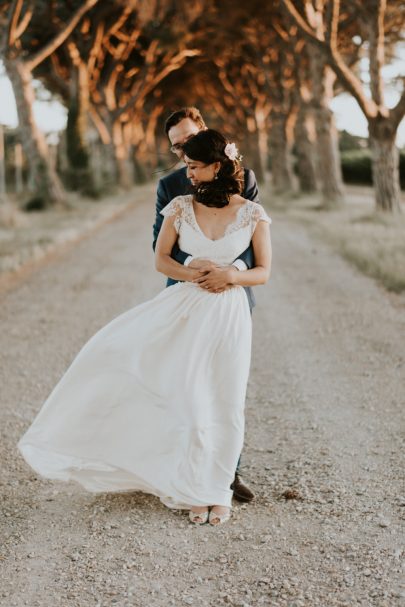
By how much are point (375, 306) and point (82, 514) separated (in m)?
Answer: 6.07

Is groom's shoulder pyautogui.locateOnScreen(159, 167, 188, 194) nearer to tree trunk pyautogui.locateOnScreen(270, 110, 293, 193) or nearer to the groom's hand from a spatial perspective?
the groom's hand

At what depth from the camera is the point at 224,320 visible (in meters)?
4.00

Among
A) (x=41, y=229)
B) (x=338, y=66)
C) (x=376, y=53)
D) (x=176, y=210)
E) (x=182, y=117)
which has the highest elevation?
(x=376, y=53)

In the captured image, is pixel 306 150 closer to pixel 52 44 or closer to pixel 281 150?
pixel 281 150

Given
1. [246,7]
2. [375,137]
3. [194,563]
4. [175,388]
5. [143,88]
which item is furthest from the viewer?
[143,88]

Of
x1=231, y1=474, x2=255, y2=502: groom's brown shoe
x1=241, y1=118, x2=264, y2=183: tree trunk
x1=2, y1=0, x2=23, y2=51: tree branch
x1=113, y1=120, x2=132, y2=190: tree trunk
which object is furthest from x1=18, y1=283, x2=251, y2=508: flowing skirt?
x1=241, y1=118, x2=264, y2=183: tree trunk

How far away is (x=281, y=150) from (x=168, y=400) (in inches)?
1073

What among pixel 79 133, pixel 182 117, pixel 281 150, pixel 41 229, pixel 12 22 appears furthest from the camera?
pixel 281 150

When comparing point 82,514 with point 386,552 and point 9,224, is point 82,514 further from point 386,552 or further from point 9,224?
point 9,224

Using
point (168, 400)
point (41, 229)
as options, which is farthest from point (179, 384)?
point (41, 229)

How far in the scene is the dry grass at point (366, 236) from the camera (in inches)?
444

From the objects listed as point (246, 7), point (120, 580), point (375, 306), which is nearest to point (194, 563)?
point (120, 580)

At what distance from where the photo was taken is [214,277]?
3889 millimetres

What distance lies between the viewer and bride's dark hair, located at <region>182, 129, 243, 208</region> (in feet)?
12.3
